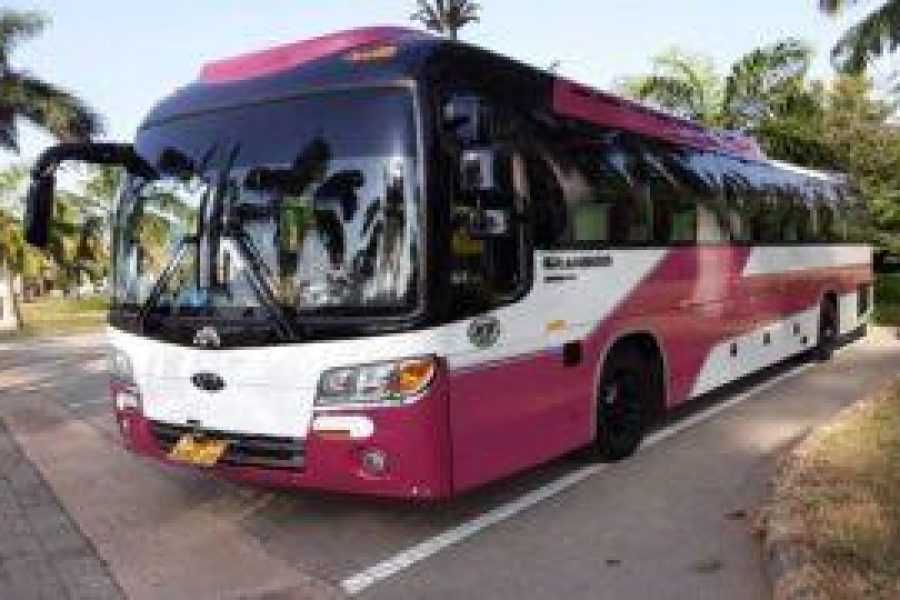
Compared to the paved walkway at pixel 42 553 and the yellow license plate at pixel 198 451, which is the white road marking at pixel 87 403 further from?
the yellow license plate at pixel 198 451

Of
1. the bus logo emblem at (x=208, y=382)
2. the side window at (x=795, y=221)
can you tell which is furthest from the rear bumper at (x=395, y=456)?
the side window at (x=795, y=221)

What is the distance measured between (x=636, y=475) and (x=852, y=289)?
8649mm

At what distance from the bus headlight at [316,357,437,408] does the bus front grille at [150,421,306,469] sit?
47 cm

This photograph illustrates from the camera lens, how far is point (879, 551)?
19.1 feet

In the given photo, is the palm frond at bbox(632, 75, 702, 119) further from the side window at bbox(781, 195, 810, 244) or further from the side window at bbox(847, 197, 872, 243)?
the side window at bbox(781, 195, 810, 244)

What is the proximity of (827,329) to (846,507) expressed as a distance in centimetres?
842

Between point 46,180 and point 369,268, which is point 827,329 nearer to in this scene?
point 369,268

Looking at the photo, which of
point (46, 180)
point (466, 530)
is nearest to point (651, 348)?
point (466, 530)

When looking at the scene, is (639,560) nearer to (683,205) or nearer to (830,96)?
(683,205)

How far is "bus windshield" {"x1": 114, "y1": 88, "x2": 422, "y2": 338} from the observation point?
650cm

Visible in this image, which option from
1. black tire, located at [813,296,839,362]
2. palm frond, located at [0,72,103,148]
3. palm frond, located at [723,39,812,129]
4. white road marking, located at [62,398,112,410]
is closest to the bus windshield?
white road marking, located at [62,398,112,410]

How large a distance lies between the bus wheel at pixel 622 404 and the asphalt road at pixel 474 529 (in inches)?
5.9

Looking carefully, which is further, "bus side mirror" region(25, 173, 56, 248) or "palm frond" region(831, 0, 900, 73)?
"palm frond" region(831, 0, 900, 73)

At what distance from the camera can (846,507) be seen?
21.6 feet
